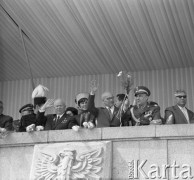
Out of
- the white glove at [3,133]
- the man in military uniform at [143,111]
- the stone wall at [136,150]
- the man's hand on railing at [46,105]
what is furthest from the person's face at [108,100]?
the white glove at [3,133]

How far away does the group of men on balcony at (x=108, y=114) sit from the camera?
29.1ft

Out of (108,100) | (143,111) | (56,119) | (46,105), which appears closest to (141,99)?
(143,111)

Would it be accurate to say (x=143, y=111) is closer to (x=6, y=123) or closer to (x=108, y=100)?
(x=108, y=100)

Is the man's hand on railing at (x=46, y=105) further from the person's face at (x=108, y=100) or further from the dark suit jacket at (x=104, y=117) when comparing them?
the person's face at (x=108, y=100)

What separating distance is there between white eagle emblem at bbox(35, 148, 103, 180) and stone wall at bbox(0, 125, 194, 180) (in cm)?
25

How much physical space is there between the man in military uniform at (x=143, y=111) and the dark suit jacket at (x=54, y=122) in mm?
1126

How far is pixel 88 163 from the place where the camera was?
8312 mm

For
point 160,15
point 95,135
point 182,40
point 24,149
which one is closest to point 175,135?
point 95,135

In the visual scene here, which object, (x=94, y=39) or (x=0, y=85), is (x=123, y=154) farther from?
(x=0, y=85)

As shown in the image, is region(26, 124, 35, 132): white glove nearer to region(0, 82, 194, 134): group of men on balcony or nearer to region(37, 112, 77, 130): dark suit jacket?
region(0, 82, 194, 134): group of men on balcony

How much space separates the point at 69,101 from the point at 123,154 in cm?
721

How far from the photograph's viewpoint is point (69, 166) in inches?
326

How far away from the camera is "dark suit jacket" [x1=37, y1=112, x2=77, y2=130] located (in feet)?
30.3

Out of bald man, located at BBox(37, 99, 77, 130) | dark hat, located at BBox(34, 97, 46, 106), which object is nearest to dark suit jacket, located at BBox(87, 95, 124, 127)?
bald man, located at BBox(37, 99, 77, 130)
